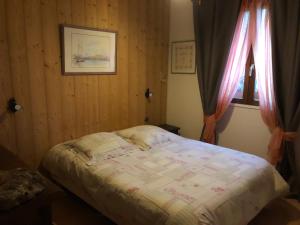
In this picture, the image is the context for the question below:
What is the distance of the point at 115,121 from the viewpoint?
3.44 meters

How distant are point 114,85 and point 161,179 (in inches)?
64.2

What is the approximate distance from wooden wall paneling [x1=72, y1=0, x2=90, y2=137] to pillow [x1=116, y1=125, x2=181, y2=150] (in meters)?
0.44

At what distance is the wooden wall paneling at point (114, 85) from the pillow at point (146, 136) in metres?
0.31

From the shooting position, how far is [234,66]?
3219 millimetres

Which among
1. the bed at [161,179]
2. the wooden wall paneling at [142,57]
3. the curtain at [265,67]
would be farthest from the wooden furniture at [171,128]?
the curtain at [265,67]

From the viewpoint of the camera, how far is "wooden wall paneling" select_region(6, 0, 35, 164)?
2439 mm

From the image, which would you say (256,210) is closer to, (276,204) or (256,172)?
(256,172)

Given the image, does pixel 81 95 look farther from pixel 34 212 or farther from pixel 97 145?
pixel 34 212

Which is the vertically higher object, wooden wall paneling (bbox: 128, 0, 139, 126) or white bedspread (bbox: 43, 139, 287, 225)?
wooden wall paneling (bbox: 128, 0, 139, 126)

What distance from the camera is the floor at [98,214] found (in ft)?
8.09

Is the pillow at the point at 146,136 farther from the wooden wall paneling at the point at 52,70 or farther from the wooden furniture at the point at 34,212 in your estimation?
the wooden furniture at the point at 34,212

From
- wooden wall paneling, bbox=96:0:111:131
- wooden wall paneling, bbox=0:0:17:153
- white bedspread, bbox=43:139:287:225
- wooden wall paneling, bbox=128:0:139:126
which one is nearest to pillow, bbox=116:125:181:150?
white bedspread, bbox=43:139:287:225

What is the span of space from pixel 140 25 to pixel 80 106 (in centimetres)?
138

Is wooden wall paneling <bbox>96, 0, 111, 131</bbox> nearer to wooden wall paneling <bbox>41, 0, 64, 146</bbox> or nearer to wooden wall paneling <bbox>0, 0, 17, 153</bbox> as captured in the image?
wooden wall paneling <bbox>41, 0, 64, 146</bbox>
